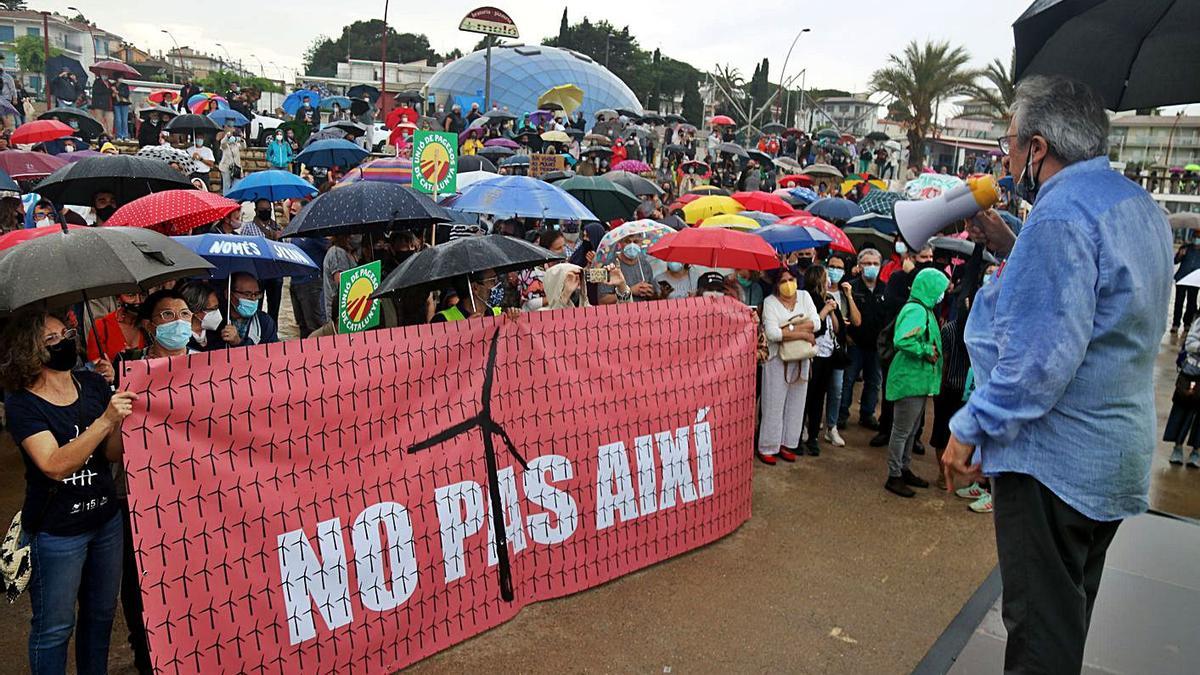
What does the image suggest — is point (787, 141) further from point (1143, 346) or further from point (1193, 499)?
point (1143, 346)

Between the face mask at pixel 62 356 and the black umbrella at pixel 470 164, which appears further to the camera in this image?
the black umbrella at pixel 470 164

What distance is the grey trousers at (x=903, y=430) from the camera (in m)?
7.01

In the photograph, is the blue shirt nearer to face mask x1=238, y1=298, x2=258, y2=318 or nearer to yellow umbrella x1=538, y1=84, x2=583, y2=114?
face mask x1=238, y1=298, x2=258, y2=318

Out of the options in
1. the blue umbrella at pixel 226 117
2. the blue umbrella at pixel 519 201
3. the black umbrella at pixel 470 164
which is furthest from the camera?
the blue umbrella at pixel 226 117

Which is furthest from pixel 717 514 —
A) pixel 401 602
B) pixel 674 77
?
pixel 674 77

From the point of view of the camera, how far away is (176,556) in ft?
11.2

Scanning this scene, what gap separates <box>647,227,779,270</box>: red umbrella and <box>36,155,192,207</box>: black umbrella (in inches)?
182

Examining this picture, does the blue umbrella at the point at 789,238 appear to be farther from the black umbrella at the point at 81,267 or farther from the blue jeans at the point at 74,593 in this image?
the blue jeans at the point at 74,593

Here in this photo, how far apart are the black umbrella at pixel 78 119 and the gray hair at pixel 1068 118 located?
63.5 feet

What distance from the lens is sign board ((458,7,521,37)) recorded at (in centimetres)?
4150

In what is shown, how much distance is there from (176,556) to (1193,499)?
26.2 ft

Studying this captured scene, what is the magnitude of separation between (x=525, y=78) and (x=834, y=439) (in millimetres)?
55871

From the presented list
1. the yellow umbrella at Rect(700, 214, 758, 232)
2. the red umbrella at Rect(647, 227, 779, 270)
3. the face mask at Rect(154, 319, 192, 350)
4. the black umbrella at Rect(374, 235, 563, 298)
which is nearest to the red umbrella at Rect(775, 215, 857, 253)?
the yellow umbrella at Rect(700, 214, 758, 232)

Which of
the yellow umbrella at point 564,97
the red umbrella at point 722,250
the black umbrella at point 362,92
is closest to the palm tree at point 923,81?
the yellow umbrella at point 564,97
